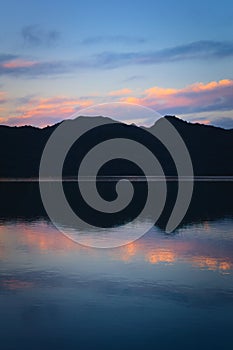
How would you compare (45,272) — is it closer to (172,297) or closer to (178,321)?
(172,297)

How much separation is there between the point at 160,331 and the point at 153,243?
1508 cm

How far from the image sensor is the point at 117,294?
16422mm

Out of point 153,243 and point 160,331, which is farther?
point 153,243

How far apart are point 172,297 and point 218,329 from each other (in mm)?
3154

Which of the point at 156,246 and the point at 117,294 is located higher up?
the point at 117,294

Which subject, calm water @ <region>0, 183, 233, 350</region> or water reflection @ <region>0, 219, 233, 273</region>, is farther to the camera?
water reflection @ <region>0, 219, 233, 273</region>

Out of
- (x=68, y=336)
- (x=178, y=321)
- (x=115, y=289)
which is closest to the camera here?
(x=68, y=336)

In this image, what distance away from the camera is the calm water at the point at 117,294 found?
12336 millimetres

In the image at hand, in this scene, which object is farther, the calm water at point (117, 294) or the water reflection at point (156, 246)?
the water reflection at point (156, 246)

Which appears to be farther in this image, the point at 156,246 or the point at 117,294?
the point at 156,246

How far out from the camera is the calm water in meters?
12.3

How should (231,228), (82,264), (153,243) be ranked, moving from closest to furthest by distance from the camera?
(82,264), (153,243), (231,228)

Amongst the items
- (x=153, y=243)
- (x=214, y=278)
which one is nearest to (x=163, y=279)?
(x=214, y=278)

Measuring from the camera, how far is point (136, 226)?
36.0m
